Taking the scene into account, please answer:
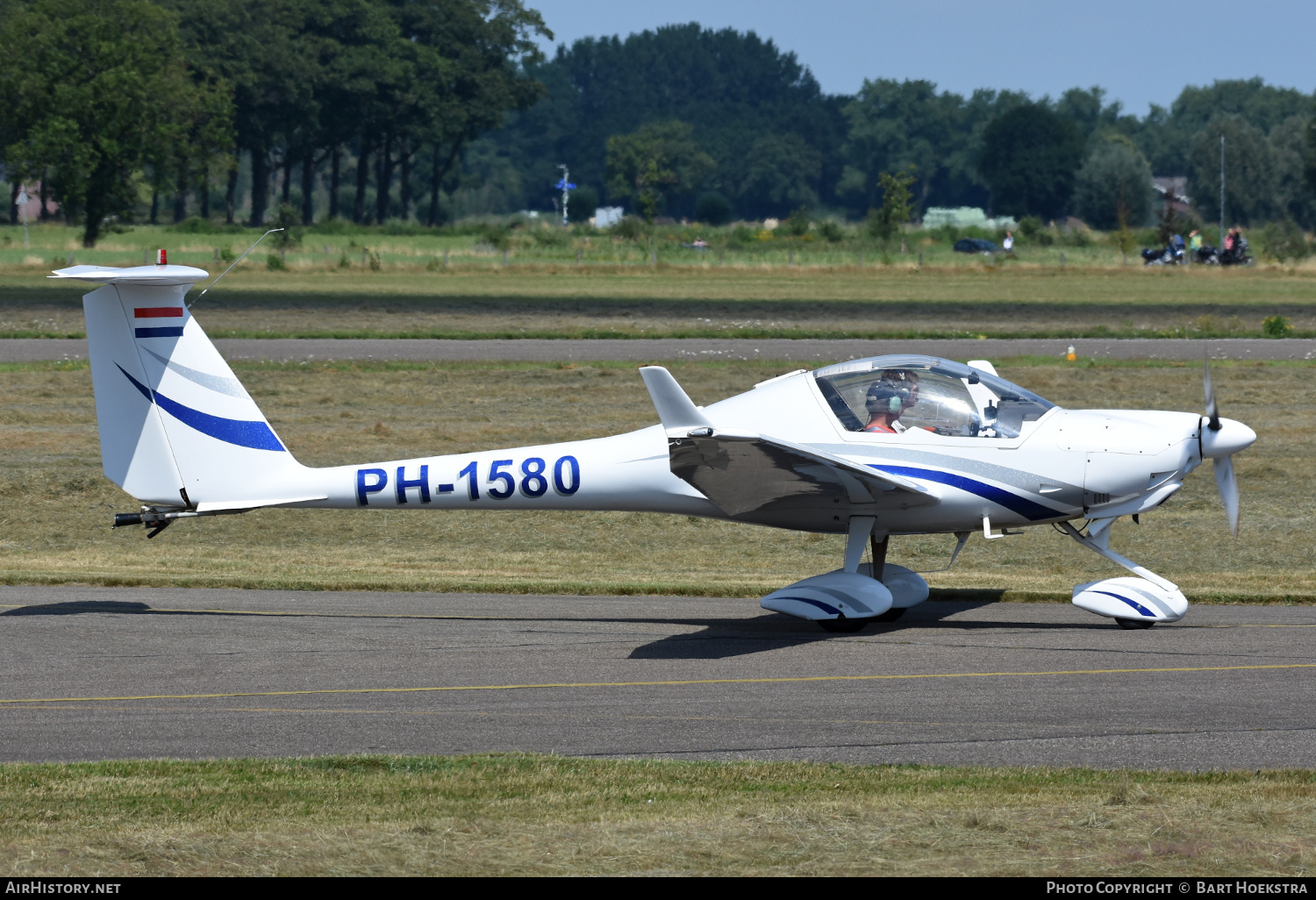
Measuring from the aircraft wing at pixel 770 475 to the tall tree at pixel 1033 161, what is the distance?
165 m

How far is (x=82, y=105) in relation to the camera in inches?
2854

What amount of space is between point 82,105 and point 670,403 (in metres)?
71.0

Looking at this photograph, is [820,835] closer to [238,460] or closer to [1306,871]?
[1306,871]

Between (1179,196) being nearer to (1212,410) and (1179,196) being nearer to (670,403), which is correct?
(1212,410)

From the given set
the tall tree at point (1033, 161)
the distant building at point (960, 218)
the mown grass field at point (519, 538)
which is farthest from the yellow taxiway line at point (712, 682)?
the tall tree at point (1033, 161)

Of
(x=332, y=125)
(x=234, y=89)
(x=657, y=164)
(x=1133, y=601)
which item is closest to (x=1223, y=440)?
(x=1133, y=601)

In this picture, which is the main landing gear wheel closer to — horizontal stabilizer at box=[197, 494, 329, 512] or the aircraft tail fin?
horizontal stabilizer at box=[197, 494, 329, 512]

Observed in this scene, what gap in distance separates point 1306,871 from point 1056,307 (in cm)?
3974

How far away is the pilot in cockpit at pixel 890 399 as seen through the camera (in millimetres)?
11797

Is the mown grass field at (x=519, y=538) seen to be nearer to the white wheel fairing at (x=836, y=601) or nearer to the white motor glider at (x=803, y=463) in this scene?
the white motor glider at (x=803, y=463)

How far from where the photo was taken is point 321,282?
2095 inches

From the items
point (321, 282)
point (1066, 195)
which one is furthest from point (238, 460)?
point (1066, 195)

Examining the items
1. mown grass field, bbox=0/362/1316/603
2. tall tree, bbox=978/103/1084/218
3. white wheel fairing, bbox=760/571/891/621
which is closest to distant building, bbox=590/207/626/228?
tall tree, bbox=978/103/1084/218

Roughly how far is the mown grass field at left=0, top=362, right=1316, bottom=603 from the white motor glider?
1.66 meters
